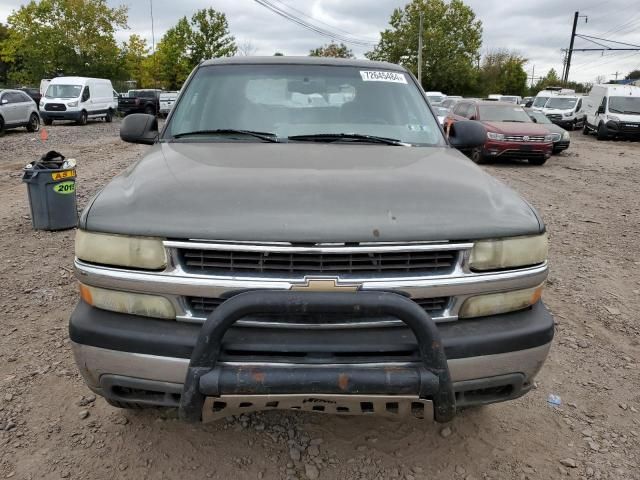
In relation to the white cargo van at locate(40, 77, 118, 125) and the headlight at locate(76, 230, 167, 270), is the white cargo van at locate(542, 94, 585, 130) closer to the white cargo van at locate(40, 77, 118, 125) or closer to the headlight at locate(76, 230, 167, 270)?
the white cargo van at locate(40, 77, 118, 125)

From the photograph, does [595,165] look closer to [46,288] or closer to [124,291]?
[46,288]

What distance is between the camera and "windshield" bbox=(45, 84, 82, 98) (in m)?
25.1

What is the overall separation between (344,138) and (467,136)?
0.97 m

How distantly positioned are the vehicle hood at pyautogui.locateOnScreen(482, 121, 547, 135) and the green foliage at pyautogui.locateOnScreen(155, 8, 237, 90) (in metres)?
40.1

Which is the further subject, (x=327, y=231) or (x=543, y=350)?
(x=543, y=350)

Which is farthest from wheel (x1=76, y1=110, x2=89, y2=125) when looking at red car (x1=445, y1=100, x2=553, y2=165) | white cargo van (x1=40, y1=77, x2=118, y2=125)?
red car (x1=445, y1=100, x2=553, y2=165)

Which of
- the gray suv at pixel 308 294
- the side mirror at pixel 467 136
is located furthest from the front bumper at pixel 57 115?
the gray suv at pixel 308 294

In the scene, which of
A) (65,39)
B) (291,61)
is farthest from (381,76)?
(65,39)

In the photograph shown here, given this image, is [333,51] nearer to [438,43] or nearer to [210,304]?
[438,43]

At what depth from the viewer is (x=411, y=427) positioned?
2.79m

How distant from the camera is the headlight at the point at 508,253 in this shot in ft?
6.88

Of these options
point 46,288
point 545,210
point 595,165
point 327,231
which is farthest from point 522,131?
point 327,231

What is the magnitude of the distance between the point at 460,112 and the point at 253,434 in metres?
14.5

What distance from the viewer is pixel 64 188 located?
21.0ft
